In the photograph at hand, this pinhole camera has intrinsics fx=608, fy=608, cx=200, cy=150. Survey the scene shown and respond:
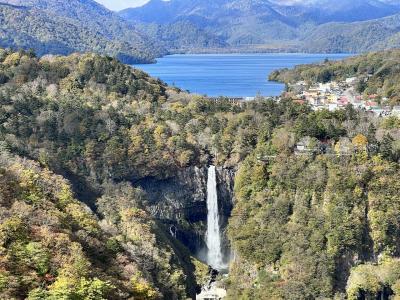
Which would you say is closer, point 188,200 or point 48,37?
point 188,200

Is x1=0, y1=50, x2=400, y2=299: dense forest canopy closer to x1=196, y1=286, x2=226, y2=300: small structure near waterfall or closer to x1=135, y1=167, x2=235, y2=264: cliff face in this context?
x1=135, y1=167, x2=235, y2=264: cliff face

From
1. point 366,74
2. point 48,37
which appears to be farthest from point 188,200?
point 48,37

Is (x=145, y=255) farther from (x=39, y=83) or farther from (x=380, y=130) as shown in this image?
(x=39, y=83)

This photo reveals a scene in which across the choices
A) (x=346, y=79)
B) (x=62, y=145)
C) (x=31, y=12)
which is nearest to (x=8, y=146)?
(x=62, y=145)

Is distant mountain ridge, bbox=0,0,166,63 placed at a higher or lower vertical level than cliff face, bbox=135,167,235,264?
higher

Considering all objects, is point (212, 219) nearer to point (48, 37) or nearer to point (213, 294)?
point (213, 294)

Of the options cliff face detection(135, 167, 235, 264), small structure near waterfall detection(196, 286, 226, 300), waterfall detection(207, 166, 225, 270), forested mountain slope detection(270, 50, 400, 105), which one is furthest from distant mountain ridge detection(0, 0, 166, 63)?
Answer: small structure near waterfall detection(196, 286, 226, 300)
